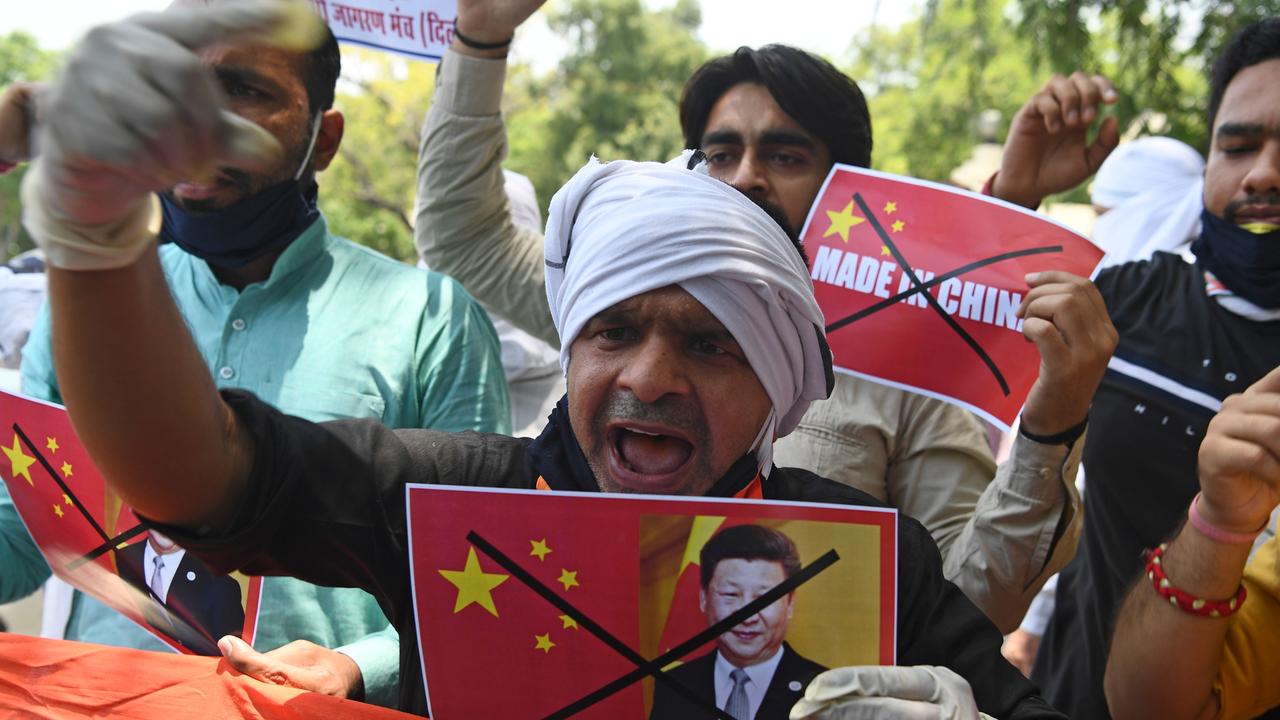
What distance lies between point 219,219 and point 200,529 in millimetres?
1157

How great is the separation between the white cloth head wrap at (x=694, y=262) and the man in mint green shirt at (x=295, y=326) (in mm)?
640

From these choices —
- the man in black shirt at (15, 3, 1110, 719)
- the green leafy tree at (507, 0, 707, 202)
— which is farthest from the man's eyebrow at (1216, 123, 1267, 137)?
the green leafy tree at (507, 0, 707, 202)

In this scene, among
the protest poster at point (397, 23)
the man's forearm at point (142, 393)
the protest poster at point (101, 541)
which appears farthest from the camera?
the protest poster at point (397, 23)

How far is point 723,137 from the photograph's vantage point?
287 centimetres

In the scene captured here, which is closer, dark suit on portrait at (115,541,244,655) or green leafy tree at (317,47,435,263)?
dark suit on portrait at (115,541,244,655)

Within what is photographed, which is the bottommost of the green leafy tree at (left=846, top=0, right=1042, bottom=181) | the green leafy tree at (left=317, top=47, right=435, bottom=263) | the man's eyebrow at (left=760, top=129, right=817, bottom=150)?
the green leafy tree at (left=317, top=47, right=435, bottom=263)

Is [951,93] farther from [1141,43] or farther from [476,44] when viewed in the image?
[476,44]

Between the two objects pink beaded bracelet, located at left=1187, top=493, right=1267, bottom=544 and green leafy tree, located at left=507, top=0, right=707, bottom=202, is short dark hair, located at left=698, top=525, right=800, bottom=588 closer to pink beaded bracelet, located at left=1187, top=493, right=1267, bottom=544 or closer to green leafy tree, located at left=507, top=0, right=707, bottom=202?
pink beaded bracelet, located at left=1187, top=493, right=1267, bottom=544

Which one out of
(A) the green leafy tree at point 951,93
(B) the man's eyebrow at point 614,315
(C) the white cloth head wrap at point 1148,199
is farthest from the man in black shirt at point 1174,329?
(A) the green leafy tree at point 951,93

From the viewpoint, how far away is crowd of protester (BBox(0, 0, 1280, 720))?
1319mm

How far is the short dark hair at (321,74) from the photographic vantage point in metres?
2.62

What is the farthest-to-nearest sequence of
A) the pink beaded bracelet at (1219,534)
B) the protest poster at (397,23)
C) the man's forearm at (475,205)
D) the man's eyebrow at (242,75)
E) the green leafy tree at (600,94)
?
1. the green leafy tree at (600,94)
2. the protest poster at (397,23)
3. the man's forearm at (475,205)
4. the man's eyebrow at (242,75)
5. the pink beaded bracelet at (1219,534)

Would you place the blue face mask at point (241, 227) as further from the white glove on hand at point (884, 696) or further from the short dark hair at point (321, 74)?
the white glove on hand at point (884, 696)

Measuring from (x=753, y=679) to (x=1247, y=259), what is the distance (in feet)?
6.43
